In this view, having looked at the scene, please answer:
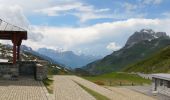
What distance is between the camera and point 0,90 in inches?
1219

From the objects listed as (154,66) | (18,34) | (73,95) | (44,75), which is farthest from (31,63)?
(154,66)

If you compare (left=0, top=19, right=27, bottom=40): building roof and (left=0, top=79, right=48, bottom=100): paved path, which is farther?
(left=0, top=19, right=27, bottom=40): building roof

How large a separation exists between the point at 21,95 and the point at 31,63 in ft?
56.5

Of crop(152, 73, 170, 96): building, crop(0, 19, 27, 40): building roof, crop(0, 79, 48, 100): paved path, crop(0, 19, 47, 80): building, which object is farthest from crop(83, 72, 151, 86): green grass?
crop(0, 79, 48, 100): paved path

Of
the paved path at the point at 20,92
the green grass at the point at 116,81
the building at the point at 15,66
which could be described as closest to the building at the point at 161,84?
the green grass at the point at 116,81

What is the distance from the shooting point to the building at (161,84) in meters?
42.9

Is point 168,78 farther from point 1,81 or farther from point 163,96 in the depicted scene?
point 1,81

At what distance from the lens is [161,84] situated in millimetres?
45406

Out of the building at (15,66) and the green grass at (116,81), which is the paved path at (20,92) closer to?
Answer: the building at (15,66)

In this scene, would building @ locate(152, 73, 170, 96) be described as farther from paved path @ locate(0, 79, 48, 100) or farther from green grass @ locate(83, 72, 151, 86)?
paved path @ locate(0, 79, 48, 100)

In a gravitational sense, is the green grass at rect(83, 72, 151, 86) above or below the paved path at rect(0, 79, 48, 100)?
below

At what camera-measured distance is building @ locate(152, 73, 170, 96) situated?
42.9 meters

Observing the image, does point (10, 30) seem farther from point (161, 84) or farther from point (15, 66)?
point (161, 84)

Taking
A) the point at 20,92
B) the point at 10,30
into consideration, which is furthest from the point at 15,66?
the point at 20,92
